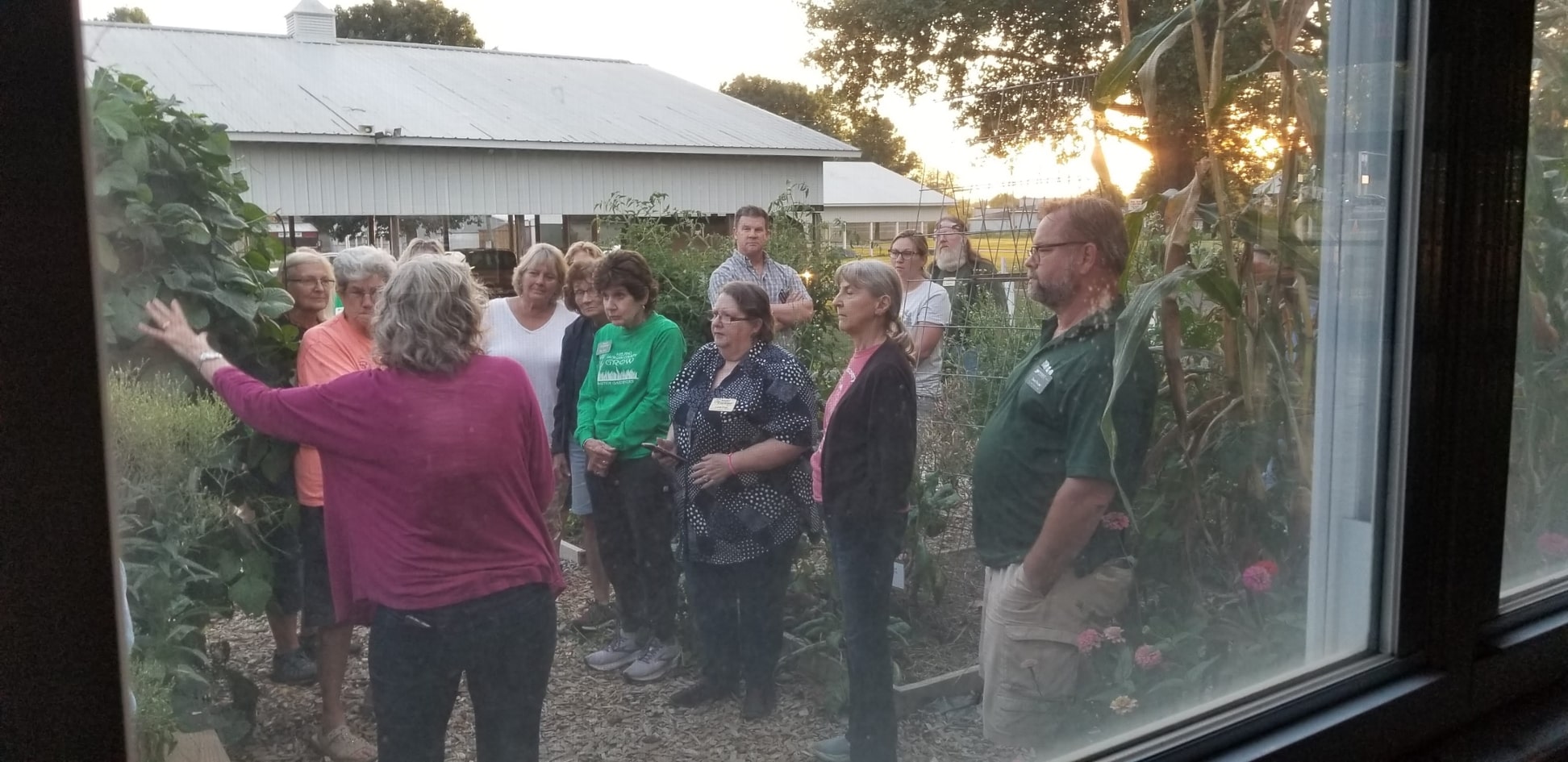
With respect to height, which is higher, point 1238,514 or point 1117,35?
point 1117,35

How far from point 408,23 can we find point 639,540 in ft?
3.35

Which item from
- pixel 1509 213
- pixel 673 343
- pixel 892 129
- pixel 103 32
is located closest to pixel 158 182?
pixel 103 32

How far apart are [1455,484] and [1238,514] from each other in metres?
0.32

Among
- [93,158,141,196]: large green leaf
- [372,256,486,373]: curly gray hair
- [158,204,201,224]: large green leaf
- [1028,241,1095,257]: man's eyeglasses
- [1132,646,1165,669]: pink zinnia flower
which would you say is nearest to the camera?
[93,158,141,196]: large green leaf

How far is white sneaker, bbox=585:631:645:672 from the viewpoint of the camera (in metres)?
1.41

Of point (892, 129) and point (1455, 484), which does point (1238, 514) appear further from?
point (892, 129)

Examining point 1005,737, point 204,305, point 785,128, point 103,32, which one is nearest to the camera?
point 103,32

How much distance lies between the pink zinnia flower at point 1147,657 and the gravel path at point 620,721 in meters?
0.19

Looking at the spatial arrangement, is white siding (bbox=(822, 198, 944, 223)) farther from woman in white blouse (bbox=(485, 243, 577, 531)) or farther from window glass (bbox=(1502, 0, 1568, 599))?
window glass (bbox=(1502, 0, 1568, 599))

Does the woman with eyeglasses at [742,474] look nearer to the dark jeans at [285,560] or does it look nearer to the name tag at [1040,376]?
the name tag at [1040,376]

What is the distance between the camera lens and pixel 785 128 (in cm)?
121

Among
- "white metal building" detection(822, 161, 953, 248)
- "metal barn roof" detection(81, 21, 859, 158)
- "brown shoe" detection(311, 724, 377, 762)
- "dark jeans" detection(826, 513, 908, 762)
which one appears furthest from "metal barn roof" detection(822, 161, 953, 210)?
"brown shoe" detection(311, 724, 377, 762)

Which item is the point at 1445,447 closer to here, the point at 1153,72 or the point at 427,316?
the point at 1153,72

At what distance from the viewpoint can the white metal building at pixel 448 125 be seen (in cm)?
79
